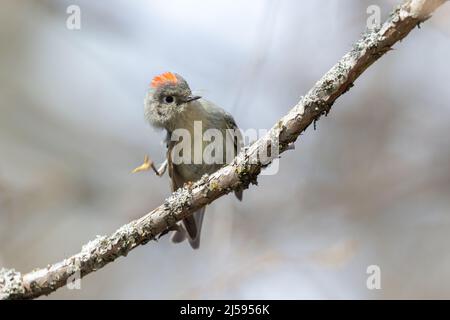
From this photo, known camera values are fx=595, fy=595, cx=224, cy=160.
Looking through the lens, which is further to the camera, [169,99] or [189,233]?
[189,233]

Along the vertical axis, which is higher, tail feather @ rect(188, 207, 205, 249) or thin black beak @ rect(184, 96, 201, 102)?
thin black beak @ rect(184, 96, 201, 102)

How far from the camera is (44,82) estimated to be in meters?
8.44

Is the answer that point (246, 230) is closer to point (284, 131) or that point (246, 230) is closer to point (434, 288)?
point (434, 288)

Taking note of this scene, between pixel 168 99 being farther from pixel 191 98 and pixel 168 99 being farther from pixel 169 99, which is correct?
pixel 191 98

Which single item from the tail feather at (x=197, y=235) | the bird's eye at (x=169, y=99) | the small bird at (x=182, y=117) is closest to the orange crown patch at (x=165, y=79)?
the small bird at (x=182, y=117)

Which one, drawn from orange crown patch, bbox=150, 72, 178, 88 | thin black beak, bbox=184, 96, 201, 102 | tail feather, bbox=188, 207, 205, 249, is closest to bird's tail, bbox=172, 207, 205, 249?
tail feather, bbox=188, 207, 205, 249

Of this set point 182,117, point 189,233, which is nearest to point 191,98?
point 182,117

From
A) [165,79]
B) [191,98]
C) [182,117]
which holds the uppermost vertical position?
[165,79]

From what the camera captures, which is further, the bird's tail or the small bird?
the bird's tail

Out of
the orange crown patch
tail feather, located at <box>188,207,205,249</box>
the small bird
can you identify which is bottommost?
tail feather, located at <box>188,207,205,249</box>

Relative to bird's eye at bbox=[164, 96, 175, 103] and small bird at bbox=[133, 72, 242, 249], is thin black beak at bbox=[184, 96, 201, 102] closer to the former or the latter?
small bird at bbox=[133, 72, 242, 249]

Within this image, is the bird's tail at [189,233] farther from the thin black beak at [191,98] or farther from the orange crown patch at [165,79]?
the orange crown patch at [165,79]

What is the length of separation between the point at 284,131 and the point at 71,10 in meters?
4.97
